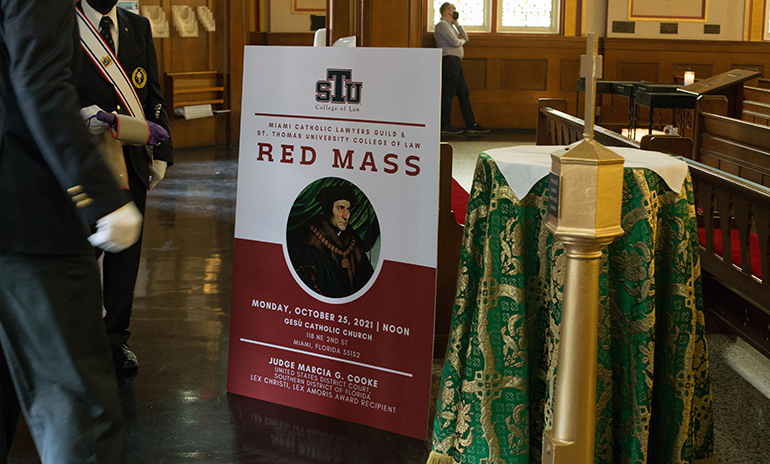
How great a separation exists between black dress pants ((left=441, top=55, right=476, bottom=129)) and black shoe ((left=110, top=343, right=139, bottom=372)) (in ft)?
25.1

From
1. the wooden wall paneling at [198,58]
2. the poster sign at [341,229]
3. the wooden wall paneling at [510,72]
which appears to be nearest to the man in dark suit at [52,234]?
the poster sign at [341,229]

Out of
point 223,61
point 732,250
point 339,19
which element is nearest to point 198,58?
point 223,61

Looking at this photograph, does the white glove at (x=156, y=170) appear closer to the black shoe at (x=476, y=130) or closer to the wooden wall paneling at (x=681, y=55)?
the black shoe at (x=476, y=130)

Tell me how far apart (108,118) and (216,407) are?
983 mm

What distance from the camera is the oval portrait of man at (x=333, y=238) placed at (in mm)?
2139

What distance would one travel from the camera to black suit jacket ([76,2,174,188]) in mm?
2299

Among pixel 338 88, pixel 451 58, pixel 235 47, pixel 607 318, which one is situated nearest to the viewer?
pixel 607 318

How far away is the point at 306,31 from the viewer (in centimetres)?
1045

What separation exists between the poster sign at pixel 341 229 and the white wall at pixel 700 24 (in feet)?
32.8

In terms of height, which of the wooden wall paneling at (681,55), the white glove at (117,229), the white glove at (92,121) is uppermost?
the wooden wall paneling at (681,55)

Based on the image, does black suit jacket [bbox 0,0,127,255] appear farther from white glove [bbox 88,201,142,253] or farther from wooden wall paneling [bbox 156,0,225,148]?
wooden wall paneling [bbox 156,0,225,148]

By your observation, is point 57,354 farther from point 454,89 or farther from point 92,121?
point 454,89

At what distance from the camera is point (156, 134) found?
96.2 inches

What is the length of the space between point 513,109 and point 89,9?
9.45 metres
